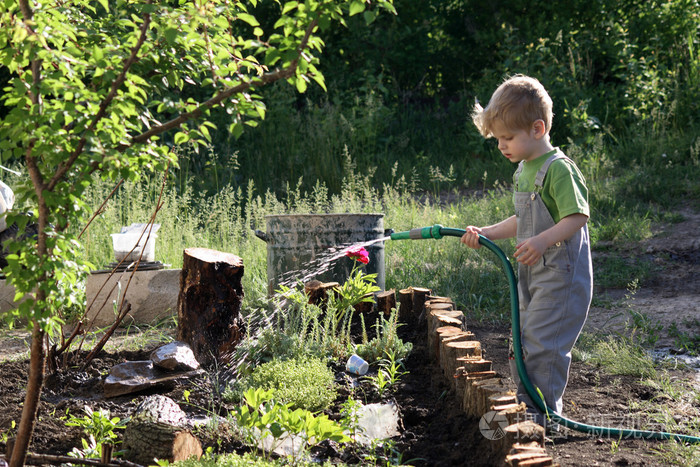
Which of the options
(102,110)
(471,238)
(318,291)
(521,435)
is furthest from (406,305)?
(102,110)

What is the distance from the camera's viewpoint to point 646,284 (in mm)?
5574

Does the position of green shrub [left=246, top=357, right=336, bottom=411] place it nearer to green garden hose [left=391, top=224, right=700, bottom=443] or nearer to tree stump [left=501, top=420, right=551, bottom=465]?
green garden hose [left=391, top=224, right=700, bottom=443]

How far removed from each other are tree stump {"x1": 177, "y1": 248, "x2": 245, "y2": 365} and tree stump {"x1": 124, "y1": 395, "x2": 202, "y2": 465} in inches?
46.9

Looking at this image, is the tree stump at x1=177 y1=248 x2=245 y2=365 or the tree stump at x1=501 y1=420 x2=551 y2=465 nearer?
the tree stump at x1=501 y1=420 x2=551 y2=465

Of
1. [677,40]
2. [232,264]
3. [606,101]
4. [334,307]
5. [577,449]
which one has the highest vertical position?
[677,40]

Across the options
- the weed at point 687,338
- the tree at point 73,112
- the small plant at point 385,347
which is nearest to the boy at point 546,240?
the small plant at point 385,347

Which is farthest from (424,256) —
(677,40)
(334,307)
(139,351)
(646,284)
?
(677,40)

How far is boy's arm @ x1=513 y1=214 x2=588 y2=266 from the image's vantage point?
8.77 ft

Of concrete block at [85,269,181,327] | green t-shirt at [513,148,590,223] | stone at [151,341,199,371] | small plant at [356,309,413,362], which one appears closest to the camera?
green t-shirt at [513,148,590,223]

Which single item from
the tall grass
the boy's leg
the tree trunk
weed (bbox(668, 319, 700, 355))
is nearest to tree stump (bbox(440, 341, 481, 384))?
the boy's leg

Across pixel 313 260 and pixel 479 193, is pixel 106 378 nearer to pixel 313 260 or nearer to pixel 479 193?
pixel 313 260

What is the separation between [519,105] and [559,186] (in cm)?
37

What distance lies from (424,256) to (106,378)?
3.42 metres

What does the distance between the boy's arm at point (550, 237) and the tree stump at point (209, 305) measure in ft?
5.17
